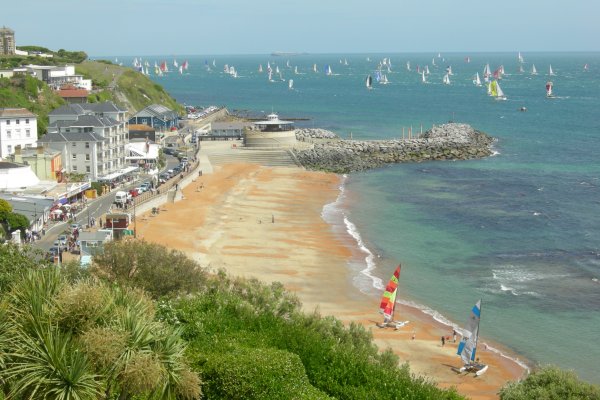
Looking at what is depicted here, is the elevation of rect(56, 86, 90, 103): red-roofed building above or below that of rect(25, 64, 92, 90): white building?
below

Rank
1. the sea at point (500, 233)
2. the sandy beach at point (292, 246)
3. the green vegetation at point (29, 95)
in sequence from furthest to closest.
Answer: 1. the green vegetation at point (29, 95)
2. the sea at point (500, 233)
3. the sandy beach at point (292, 246)

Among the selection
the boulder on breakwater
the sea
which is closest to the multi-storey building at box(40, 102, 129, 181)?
the sea

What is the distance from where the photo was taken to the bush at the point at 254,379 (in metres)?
13.7

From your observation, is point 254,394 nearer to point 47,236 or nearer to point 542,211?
point 47,236

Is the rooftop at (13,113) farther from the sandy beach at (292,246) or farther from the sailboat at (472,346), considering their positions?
the sailboat at (472,346)

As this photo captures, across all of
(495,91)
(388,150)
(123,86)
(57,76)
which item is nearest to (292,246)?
(388,150)

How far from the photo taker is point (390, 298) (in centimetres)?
3041

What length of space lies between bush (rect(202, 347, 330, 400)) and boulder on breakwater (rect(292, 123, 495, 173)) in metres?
57.8

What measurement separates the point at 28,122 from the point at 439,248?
3398 cm

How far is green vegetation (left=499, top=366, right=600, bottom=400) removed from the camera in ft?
62.8

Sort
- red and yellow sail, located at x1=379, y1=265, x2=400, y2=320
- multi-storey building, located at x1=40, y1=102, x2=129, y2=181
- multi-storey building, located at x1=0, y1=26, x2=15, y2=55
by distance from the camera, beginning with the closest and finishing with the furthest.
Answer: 1. red and yellow sail, located at x1=379, y1=265, x2=400, y2=320
2. multi-storey building, located at x1=40, y1=102, x2=129, y2=181
3. multi-storey building, located at x1=0, y1=26, x2=15, y2=55

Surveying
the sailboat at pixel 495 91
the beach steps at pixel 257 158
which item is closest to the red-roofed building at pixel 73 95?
the beach steps at pixel 257 158

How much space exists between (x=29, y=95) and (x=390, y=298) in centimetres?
5584

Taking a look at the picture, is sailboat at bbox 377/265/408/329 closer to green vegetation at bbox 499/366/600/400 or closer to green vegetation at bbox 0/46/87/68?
green vegetation at bbox 499/366/600/400
